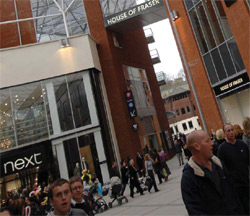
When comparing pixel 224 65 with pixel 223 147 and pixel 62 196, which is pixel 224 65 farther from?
pixel 62 196

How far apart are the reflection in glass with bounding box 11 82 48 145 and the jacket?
17.5m

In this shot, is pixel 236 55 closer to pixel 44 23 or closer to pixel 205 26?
pixel 205 26

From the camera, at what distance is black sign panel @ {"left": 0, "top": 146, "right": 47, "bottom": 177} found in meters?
17.8

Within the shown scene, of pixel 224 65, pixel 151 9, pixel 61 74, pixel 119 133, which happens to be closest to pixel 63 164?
pixel 119 133

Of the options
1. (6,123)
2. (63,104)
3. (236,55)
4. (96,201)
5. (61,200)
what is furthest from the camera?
(63,104)

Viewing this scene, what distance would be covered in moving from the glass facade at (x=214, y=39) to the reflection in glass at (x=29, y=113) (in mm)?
12786

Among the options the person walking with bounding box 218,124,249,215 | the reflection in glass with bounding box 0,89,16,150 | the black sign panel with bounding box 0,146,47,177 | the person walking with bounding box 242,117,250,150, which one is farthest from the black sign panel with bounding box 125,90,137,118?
the person walking with bounding box 218,124,249,215

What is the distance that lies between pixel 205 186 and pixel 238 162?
1.82 meters

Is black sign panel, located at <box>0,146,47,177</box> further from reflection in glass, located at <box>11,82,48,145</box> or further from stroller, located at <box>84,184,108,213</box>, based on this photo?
stroller, located at <box>84,184,108,213</box>

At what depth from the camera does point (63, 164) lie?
18.5 meters

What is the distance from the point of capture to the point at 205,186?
2.58 meters

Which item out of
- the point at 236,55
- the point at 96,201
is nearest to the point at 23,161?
the point at 96,201

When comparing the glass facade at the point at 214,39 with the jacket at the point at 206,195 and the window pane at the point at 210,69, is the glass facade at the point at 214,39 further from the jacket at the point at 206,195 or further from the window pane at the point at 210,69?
the jacket at the point at 206,195

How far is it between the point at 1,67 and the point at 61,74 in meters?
4.53
